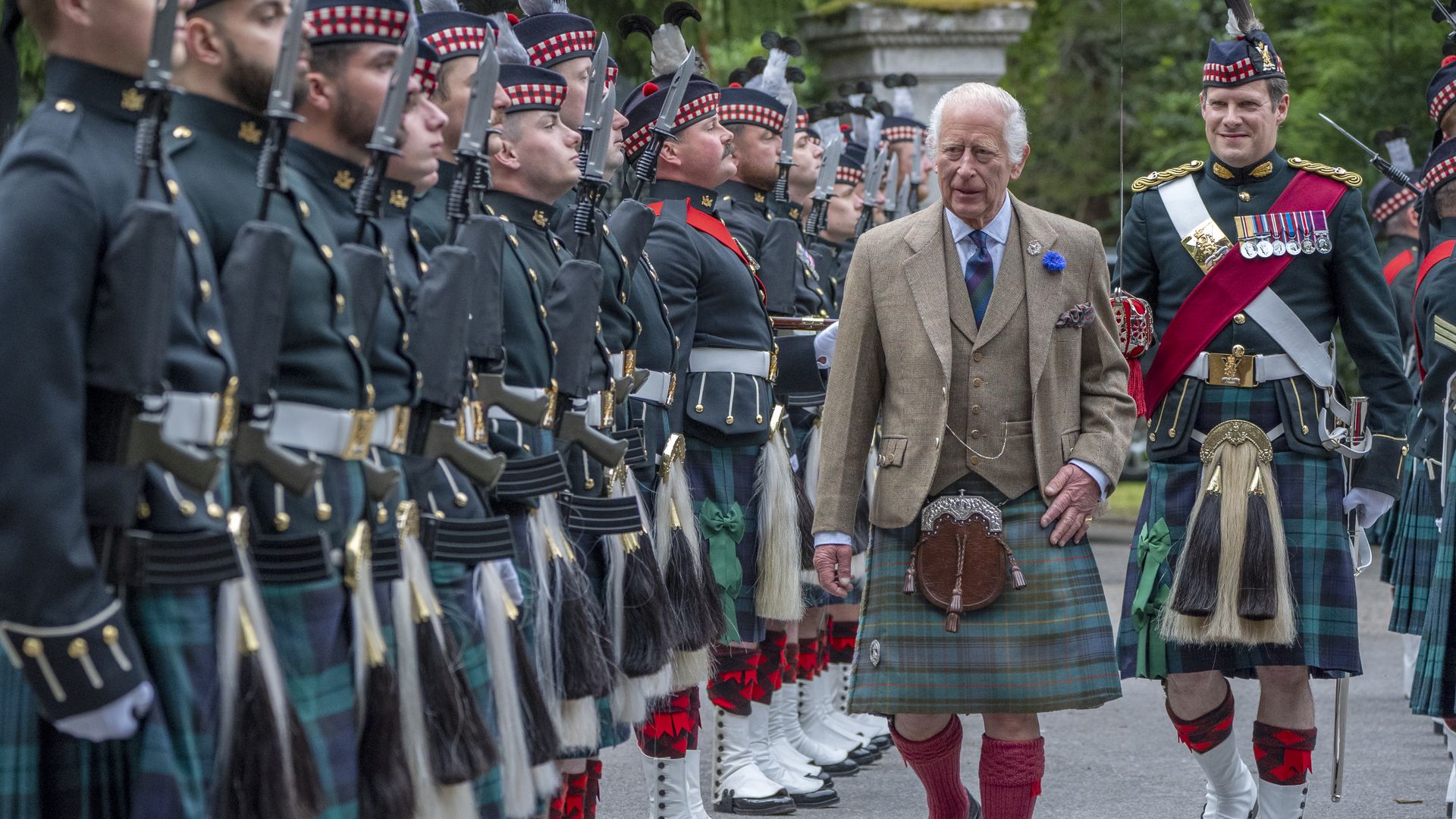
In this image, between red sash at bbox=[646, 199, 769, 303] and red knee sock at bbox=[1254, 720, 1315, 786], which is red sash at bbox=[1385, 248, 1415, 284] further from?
red knee sock at bbox=[1254, 720, 1315, 786]

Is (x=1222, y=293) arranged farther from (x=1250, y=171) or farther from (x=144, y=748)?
(x=144, y=748)

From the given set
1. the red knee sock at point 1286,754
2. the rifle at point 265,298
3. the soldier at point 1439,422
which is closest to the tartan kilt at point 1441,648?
the soldier at point 1439,422

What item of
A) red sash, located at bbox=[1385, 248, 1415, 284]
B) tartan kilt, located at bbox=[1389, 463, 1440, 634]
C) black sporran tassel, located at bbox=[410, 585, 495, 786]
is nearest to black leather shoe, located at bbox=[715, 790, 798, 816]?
tartan kilt, located at bbox=[1389, 463, 1440, 634]

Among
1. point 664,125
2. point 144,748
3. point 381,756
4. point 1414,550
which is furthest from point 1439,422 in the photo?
point 144,748

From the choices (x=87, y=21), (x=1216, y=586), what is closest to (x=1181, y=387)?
(x=1216, y=586)

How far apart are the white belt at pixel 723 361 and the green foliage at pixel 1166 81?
802 centimetres

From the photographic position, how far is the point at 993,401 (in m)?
4.81

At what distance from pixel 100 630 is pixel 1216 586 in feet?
11.5

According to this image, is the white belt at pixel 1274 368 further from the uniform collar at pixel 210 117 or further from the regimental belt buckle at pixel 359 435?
the uniform collar at pixel 210 117

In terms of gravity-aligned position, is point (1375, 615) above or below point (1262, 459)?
below

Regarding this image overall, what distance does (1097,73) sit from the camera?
786 inches

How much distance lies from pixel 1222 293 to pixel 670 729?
1953 mm

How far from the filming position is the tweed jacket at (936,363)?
481 centimetres

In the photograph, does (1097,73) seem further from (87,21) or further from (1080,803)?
(87,21)
